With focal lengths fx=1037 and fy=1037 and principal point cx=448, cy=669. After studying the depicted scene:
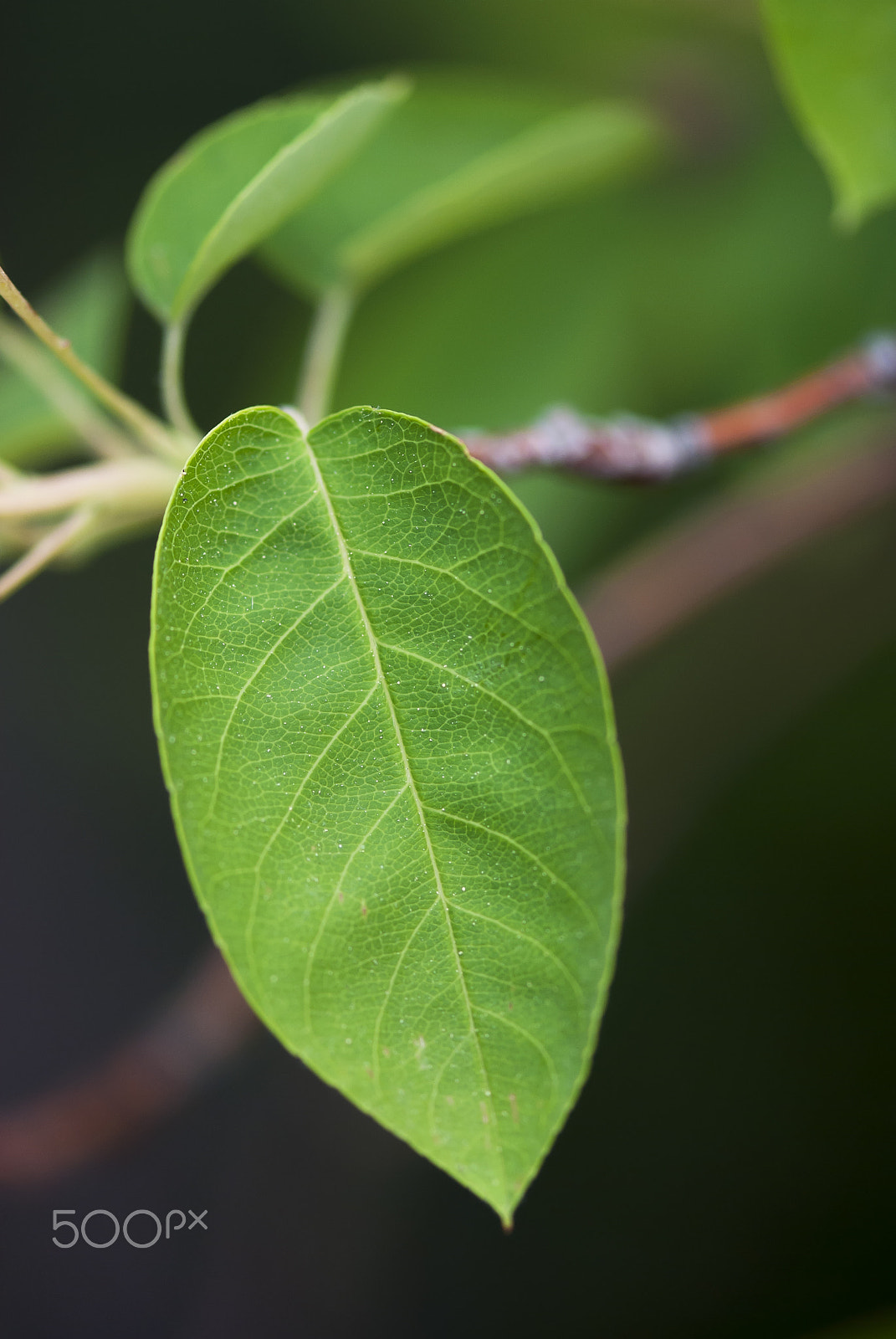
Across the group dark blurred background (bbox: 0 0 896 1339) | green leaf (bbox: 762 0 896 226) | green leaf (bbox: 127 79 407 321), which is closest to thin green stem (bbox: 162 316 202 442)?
green leaf (bbox: 127 79 407 321)

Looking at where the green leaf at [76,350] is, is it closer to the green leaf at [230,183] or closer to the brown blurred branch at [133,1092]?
the green leaf at [230,183]

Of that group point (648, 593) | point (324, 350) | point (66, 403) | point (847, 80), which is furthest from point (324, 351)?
point (648, 593)

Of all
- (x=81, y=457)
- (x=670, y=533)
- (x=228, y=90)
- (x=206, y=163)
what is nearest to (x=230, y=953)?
(x=206, y=163)

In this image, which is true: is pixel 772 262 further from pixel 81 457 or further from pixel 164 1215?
pixel 164 1215

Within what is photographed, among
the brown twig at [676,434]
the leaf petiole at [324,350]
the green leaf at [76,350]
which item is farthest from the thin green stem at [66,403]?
the brown twig at [676,434]

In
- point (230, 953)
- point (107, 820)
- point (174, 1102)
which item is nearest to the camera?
point (230, 953)

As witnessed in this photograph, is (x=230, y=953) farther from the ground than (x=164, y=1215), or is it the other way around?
(x=230, y=953)
